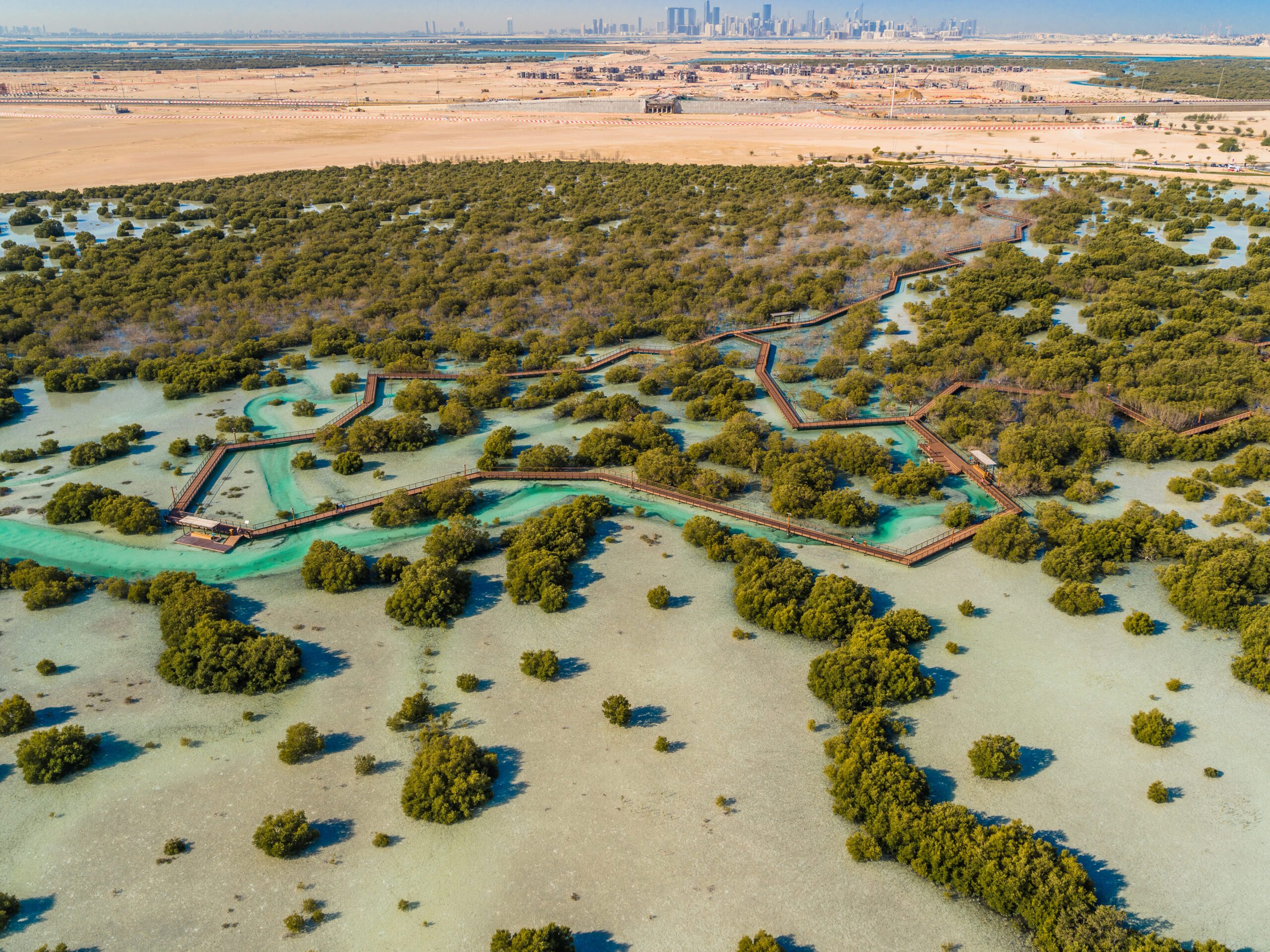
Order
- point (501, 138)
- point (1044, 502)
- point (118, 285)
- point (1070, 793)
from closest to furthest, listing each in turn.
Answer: point (1070, 793) < point (1044, 502) < point (118, 285) < point (501, 138)

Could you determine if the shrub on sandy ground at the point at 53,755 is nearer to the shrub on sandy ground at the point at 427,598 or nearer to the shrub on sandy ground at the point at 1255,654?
the shrub on sandy ground at the point at 427,598

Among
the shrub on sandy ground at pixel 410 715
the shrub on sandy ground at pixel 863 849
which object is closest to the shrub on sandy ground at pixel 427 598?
the shrub on sandy ground at pixel 410 715

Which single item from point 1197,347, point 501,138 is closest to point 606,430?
point 1197,347

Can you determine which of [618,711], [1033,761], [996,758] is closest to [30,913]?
[618,711]

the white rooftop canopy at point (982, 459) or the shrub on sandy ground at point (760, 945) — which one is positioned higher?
the white rooftop canopy at point (982, 459)

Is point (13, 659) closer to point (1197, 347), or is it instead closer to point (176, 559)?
point (176, 559)

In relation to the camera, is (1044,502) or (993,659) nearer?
(993,659)
